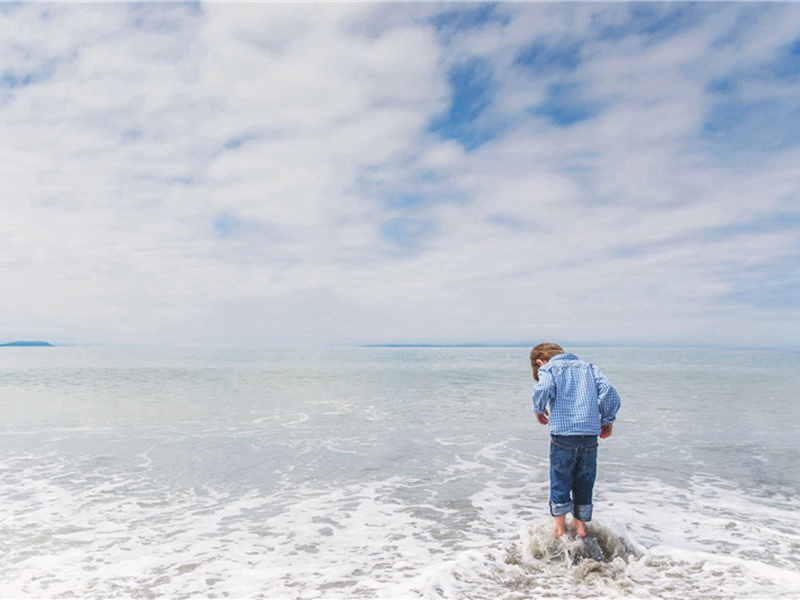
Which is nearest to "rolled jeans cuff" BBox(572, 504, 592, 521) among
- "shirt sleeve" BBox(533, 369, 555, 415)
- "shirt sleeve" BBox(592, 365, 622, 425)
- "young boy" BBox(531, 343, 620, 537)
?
"young boy" BBox(531, 343, 620, 537)

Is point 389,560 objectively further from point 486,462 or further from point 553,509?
point 486,462

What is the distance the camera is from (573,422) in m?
5.76

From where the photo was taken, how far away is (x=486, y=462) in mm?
11547

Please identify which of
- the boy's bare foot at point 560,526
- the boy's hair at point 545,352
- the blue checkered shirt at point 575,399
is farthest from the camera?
the boy's hair at point 545,352

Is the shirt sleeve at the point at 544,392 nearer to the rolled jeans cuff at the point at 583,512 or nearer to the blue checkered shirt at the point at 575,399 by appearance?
the blue checkered shirt at the point at 575,399

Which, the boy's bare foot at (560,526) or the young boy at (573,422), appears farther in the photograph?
the boy's bare foot at (560,526)

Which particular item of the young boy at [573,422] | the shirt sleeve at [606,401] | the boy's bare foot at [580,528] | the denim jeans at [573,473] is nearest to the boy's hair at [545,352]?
the young boy at [573,422]

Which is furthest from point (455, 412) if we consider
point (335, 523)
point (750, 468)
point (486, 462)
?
point (335, 523)

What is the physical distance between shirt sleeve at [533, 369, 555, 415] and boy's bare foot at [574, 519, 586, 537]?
1308 mm

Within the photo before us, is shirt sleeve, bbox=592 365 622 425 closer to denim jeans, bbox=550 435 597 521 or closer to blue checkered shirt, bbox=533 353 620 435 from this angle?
blue checkered shirt, bbox=533 353 620 435

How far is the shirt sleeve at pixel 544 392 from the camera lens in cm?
578

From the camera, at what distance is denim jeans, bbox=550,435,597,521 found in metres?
5.83

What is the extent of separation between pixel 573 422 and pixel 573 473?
2.17 feet

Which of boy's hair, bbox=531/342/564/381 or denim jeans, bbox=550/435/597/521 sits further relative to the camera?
boy's hair, bbox=531/342/564/381
